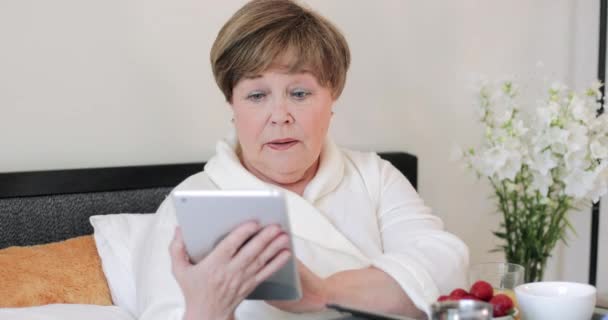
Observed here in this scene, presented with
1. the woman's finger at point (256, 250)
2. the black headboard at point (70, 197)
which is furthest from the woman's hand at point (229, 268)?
the black headboard at point (70, 197)

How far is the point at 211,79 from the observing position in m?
2.24

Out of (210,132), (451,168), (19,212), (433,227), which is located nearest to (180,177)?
(210,132)

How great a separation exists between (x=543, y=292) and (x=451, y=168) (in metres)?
1.23

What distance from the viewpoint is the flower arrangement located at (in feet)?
6.67

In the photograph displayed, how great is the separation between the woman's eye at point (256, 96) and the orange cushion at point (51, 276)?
55 cm

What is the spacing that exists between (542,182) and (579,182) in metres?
0.10

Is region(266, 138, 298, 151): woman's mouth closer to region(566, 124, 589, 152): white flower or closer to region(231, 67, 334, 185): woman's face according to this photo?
region(231, 67, 334, 185): woman's face

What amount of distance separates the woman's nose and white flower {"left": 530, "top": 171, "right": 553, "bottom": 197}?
2.74 feet

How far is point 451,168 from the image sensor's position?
267cm

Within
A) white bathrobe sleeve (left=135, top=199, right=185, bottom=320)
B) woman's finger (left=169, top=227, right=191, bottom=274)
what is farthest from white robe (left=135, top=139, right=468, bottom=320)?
woman's finger (left=169, top=227, right=191, bottom=274)

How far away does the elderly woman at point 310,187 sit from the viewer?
1500 millimetres

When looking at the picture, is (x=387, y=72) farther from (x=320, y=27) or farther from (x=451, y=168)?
(x=320, y=27)

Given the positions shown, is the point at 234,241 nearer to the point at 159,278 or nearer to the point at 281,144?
the point at 159,278

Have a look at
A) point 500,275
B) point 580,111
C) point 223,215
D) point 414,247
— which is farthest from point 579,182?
point 223,215
